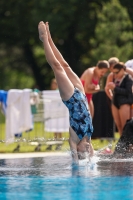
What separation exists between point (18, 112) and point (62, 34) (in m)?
27.5

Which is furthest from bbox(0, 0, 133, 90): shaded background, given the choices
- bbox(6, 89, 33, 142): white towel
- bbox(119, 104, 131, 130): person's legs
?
bbox(119, 104, 131, 130): person's legs

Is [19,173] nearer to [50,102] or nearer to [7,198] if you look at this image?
[7,198]

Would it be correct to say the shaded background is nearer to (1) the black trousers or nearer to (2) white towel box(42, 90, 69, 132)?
(1) the black trousers

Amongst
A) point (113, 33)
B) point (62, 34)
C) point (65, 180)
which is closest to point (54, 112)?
point (65, 180)

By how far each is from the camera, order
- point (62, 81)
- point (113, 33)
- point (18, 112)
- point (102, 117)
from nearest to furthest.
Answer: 1. point (62, 81)
2. point (18, 112)
3. point (102, 117)
4. point (113, 33)

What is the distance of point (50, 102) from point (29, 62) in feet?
111

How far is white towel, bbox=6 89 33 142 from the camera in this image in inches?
515

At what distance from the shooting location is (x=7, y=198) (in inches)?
242

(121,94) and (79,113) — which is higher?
(121,94)

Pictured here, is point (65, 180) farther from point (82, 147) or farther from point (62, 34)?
point (62, 34)

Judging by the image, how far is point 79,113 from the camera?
29.0 feet

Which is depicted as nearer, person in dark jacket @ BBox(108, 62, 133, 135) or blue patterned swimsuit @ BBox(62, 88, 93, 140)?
blue patterned swimsuit @ BBox(62, 88, 93, 140)

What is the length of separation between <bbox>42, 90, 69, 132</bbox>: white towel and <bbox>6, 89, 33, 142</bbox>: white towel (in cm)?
40

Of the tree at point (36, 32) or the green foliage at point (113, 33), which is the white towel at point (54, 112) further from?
the tree at point (36, 32)
